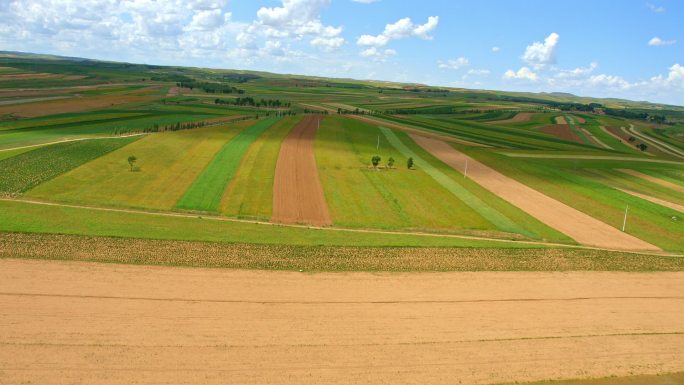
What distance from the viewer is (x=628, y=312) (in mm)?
28406

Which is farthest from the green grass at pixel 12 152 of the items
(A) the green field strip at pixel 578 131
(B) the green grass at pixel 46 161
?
(A) the green field strip at pixel 578 131

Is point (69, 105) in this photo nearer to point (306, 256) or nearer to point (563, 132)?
point (306, 256)

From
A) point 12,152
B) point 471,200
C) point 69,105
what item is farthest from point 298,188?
point 69,105

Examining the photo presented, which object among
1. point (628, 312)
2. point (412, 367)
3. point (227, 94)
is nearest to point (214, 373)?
point (412, 367)

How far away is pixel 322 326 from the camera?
81.1ft

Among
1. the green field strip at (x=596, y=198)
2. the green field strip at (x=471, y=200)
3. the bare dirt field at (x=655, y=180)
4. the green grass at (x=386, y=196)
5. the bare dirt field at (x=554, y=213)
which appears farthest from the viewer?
the bare dirt field at (x=655, y=180)

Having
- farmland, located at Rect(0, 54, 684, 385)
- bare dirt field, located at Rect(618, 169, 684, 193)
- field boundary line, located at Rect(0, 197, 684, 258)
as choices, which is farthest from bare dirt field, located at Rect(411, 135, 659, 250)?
bare dirt field, located at Rect(618, 169, 684, 193)

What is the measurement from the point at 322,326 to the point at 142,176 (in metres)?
37.3

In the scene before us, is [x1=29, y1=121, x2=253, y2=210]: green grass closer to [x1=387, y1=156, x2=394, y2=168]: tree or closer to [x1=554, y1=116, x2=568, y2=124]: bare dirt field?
[x1=387, y1=156, x2=394, y2=168]: tree

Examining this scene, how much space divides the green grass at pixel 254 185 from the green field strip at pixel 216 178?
2.62 feet

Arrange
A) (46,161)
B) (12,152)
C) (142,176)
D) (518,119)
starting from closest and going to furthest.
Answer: (142,176), (46,161), (12,152), (518,119)

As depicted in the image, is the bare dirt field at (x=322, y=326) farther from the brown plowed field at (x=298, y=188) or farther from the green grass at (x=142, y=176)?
the green grass at (x=142, y=176)

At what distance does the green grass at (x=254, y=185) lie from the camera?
4472 cm

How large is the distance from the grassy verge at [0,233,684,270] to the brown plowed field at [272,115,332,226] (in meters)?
8.01
